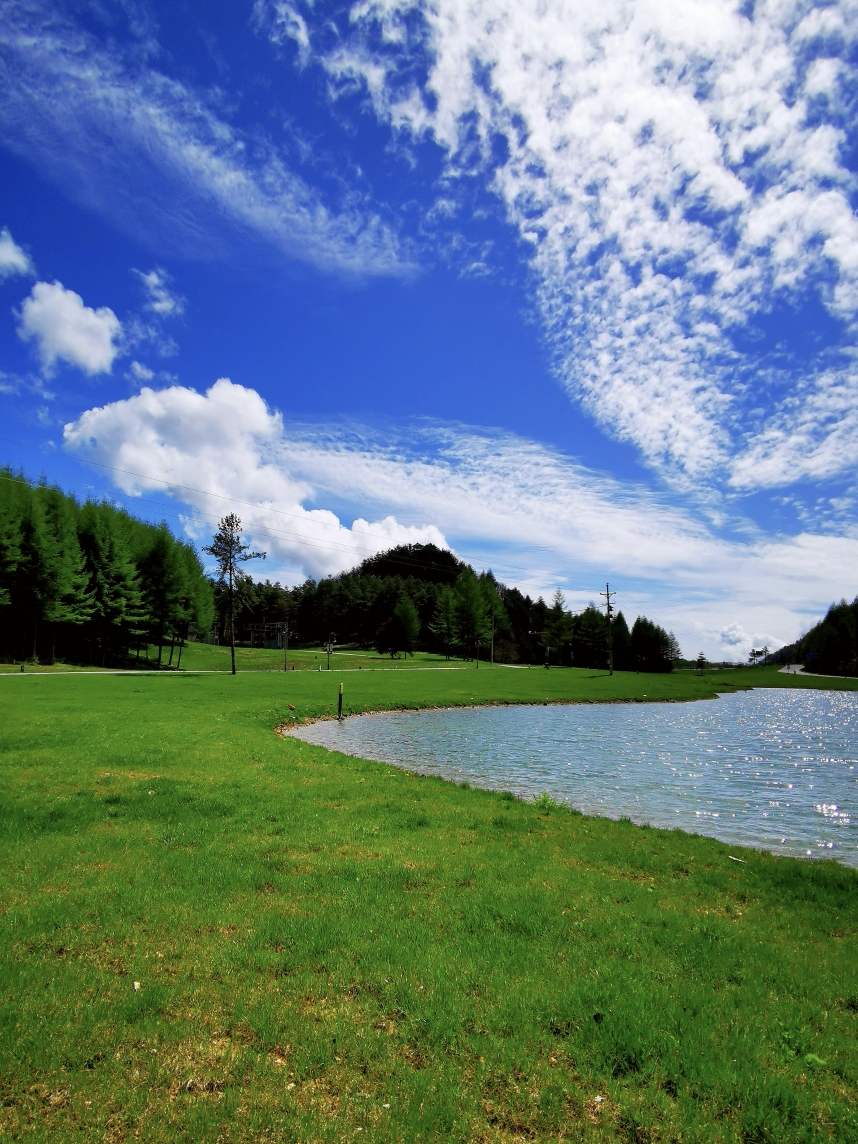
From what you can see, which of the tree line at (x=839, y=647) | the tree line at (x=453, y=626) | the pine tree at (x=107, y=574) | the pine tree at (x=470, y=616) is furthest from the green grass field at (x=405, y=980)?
the tree line at (x=839, y=647)

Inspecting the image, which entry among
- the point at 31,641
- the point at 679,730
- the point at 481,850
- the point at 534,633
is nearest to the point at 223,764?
the point at 481,850

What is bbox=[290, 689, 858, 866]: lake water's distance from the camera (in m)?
17.1

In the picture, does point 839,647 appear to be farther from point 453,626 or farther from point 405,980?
point 405,980

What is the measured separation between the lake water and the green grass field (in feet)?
13.1

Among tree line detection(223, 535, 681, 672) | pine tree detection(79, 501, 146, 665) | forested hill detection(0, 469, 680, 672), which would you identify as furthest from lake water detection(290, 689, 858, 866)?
tree line detection(223, 535, 681, 672)

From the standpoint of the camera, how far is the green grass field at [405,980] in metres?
4.92

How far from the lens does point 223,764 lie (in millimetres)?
18969

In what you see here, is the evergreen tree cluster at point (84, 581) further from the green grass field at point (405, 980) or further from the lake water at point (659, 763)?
the green grass field at point (405, 980)

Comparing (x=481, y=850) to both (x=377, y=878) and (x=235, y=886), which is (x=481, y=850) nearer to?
(x=377, y=878)

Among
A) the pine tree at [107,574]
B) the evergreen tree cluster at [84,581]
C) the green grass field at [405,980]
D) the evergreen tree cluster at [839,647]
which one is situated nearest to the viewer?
the green grass field at [405,980]

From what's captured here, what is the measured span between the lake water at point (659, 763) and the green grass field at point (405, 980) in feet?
13.1

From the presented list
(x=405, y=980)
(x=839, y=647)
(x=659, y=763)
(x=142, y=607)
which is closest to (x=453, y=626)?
(x=142, y=607)

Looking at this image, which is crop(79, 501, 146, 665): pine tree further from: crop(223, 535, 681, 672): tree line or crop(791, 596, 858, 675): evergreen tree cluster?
crop(791, 596, 858, 675): evergreen tree cluster

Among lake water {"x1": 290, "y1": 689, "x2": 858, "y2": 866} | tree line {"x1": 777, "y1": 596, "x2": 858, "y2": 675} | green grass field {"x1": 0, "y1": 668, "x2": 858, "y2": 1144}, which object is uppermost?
tree line {"x1": 777, "y1": 596, "x2": 858, "y2": 675}
